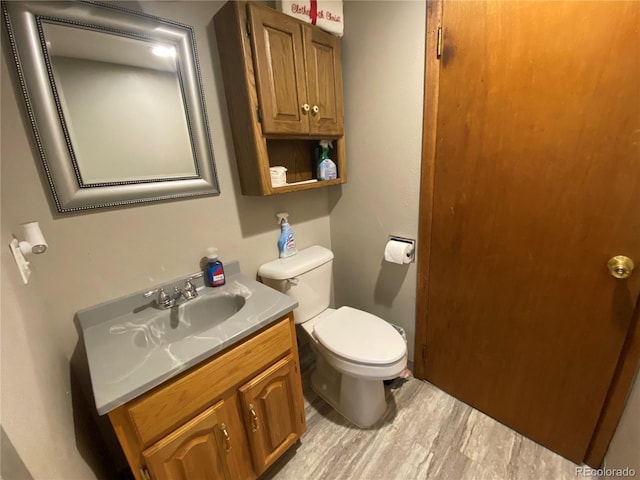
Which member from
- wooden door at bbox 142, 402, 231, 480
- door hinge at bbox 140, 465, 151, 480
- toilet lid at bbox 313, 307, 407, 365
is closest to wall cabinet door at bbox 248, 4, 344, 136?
toilet lid at bbox 313, 307, 407, 365

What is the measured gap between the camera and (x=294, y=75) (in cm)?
117

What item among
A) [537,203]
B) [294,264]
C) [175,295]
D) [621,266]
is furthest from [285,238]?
[621,266]

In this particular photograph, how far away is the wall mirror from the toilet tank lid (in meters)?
0.49

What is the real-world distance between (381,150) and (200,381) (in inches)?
49.2

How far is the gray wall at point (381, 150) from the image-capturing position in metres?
1.22

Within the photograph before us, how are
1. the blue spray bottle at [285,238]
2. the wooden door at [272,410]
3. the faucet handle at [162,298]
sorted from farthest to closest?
the blue spray bottle at [285,238] → the faucet handle at [162,298] → the wooden door at [272,410]

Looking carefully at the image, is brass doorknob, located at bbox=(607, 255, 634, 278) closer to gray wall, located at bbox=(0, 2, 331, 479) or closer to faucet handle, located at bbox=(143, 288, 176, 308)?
gray wall, located at bbox=(0, 2, 331, 479)

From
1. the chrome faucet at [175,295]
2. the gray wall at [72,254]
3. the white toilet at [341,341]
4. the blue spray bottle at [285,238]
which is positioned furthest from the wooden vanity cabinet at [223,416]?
the blue spray bottle at [285,238]

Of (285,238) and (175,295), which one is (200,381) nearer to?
(175,295)

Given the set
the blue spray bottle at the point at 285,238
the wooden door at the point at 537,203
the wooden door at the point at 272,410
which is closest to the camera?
the wooden door at the point at 537,203

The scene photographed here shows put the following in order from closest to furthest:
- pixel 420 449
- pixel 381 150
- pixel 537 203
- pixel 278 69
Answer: pixel 537 203 → pixel 278 69 → pixel 420 449 → pixel 381 150

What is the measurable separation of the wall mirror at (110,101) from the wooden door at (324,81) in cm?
47

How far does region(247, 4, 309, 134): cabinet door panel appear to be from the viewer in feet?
3.44

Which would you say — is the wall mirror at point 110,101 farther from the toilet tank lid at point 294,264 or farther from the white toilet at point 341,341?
the white toilet at point 341,341
